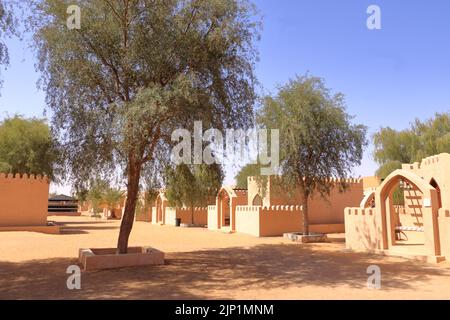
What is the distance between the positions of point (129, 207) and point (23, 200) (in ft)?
57.7

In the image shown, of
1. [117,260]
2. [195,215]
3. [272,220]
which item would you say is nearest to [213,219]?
[195,215]

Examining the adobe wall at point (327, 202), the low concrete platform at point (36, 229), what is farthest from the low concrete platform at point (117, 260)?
the adobe wall at point (327, 202)

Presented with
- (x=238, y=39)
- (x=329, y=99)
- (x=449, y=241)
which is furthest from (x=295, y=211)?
(x=238, y=39)

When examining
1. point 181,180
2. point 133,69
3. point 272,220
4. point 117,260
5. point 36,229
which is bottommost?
point 117,260

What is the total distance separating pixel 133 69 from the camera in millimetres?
12953

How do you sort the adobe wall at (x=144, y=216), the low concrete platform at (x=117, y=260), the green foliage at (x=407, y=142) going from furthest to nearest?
the adobe wall at (x=144, y=216), the green foliage at (x=407, y=142), the low concrete platform at (x=117, y=260)

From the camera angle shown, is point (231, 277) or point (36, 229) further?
point (36, 229)

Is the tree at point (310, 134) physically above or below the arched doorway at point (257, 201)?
above

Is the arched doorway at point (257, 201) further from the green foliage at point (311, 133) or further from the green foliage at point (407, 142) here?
the green foliage at point (407, 142)

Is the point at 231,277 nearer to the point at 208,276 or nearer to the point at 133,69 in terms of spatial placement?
the point at 208,276

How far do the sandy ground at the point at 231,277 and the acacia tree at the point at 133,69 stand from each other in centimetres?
300

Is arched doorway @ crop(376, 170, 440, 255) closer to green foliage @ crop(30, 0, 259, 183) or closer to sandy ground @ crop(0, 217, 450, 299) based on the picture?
sandy ground @ crop(0, 217, 450, 299)

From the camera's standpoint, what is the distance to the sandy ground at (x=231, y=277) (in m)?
9.02

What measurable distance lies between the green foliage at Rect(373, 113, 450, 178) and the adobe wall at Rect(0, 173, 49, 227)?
112ft
